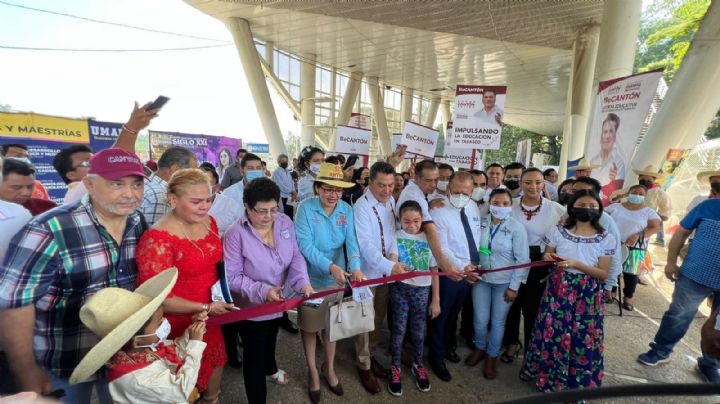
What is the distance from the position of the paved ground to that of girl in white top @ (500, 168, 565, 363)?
0.37m

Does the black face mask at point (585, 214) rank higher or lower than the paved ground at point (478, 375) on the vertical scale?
higher

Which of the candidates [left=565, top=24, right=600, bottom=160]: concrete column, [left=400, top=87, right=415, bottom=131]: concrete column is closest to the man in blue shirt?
[left=565, top=24, right=600, bottom=160]: concrete column

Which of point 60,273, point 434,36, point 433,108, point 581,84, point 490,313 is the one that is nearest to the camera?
point 60,273

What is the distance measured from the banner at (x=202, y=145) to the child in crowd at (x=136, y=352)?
11.6 m

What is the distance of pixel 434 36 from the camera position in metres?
16.0

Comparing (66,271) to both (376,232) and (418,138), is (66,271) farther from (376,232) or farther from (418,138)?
(418,138)

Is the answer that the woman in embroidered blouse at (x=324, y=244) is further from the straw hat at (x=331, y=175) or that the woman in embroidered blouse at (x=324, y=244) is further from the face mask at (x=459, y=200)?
the face mask at (x=459, y=200)

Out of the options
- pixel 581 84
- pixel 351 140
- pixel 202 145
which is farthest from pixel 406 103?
pixel 351 140

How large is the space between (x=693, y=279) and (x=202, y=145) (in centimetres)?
1381

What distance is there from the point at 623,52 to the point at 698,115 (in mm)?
2746

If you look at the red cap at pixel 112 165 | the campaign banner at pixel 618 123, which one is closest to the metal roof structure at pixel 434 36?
the campaign banner at pixel 618 123

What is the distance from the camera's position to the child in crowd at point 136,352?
1.32 metres

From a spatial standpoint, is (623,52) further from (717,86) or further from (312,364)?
(312,364)

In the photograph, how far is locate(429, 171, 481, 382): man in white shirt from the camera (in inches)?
120
